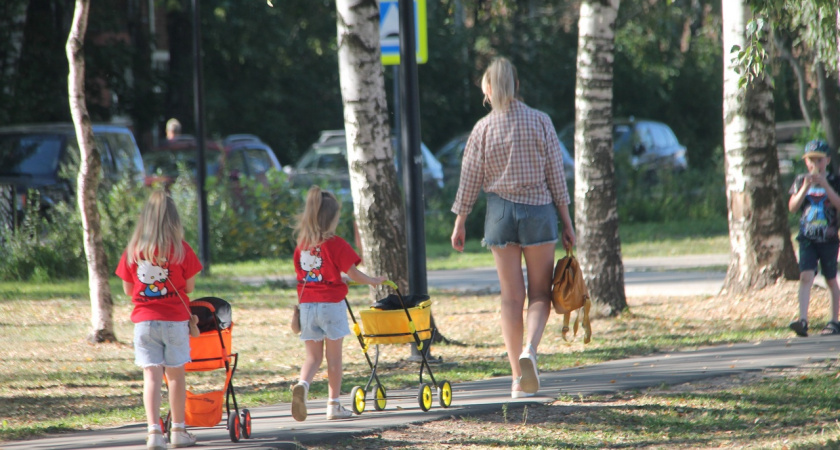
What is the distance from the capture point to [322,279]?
222 inches

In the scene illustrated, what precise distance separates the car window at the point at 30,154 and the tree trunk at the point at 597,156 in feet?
24.4

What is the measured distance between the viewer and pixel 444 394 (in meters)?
6.03

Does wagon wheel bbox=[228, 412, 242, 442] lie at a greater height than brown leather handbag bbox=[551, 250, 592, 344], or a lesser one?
lesser

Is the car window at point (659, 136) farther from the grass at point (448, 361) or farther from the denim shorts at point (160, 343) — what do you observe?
the denim shorts at point (160, 343)

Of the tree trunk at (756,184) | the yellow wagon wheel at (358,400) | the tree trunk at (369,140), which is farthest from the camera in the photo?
the tree trunk at (756,184)

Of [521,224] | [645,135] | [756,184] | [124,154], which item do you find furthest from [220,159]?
[521,224]

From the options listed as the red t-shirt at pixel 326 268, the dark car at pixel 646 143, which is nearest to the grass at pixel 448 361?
the red t-shirt at pixel 326 268

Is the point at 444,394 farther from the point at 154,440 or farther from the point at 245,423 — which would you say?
the point at 154,440

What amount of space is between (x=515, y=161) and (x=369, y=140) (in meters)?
2.69

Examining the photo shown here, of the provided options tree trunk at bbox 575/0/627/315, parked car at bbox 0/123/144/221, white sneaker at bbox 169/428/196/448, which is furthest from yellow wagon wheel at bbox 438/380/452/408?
parked car at bbox 0/123/144/221

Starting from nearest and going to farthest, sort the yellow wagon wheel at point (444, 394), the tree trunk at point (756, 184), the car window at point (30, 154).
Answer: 1. the yellow wagon wheel at point (444, 394)
2. the tree trunk at point (756, 184)
3. the car window at point (30, 154)

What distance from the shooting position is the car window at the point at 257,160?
59.0 feet

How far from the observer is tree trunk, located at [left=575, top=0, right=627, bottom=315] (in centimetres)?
945

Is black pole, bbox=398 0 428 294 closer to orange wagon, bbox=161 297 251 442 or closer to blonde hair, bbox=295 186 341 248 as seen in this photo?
blonde hair, bbox=295 186 341 248
